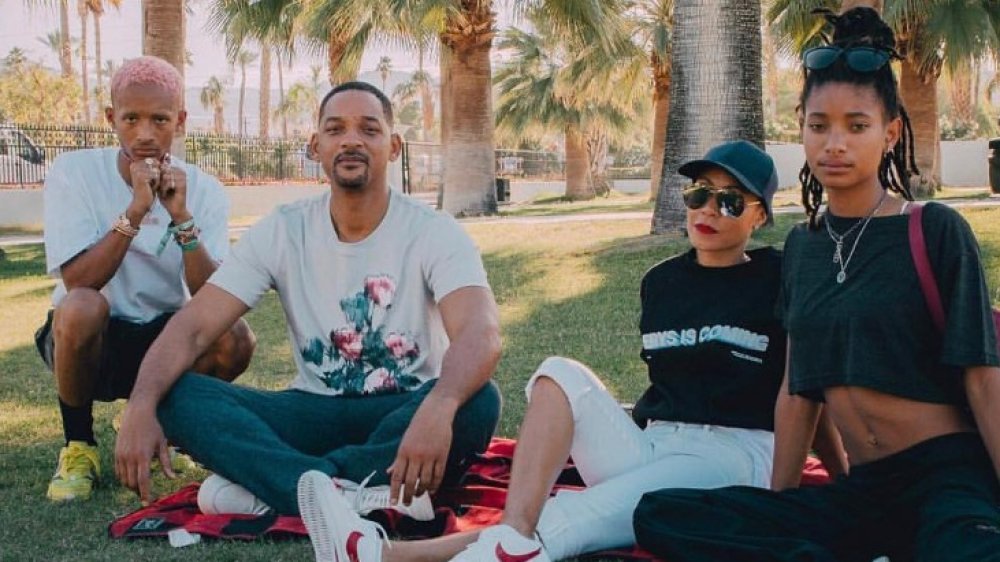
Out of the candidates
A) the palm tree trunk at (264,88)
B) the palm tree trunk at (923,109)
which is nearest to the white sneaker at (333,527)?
the palm tree trunk at (923,109)

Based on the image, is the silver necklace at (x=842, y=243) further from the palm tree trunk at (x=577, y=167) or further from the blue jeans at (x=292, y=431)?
the palm tree trunk at (x=577, y=167)

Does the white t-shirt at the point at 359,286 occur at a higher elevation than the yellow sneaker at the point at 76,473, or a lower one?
higher

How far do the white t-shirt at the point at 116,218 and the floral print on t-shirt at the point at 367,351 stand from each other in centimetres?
81

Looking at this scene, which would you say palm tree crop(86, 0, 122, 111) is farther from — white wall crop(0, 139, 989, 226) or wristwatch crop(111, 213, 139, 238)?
wristwatch crop(111, 213, 139, 238)

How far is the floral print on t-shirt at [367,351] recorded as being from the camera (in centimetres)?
388

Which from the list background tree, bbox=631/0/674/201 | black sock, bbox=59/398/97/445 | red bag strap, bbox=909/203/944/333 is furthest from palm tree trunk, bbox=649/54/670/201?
red bag strap, bbox=909/203/944/333

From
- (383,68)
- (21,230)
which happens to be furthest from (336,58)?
(383,68)

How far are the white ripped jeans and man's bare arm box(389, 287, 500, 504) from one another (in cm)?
27

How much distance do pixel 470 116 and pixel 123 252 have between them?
16.0 metres

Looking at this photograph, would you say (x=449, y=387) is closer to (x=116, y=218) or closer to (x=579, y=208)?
(x=116, y=218)

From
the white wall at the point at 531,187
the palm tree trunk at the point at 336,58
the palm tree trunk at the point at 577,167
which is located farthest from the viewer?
the palm tree trunk at the point at 577,167

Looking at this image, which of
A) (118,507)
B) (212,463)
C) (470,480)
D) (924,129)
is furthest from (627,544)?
(924,129)

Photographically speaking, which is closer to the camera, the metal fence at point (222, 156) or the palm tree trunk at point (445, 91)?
the palm tree trunk at point (445, 91)

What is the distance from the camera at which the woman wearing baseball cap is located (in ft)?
10.3
